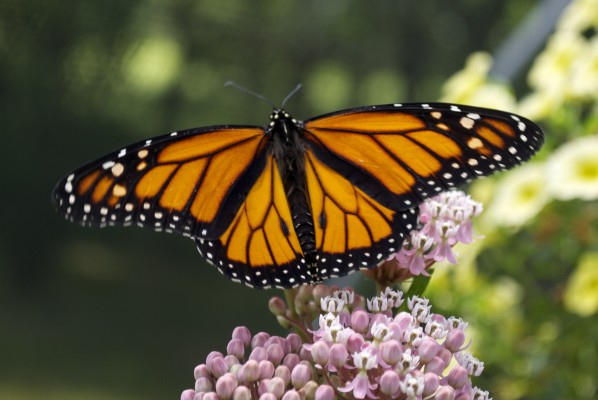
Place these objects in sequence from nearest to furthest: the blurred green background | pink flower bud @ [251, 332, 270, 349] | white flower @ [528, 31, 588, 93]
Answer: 1. pink flower bud @ [251, 332, 270, 349]
2. white flower @ [528, 31, 588, 93]
3. the blurred green background

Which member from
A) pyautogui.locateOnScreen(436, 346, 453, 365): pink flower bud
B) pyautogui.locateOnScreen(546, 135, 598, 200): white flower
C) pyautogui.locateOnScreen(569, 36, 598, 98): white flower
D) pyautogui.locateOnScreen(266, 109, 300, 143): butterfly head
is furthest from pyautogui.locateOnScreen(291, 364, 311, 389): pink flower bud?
pyautogui.locateOnScreen(569, 36, 598, 98): white flower

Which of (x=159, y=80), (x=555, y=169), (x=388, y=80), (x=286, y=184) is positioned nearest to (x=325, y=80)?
(x=388, y=80)

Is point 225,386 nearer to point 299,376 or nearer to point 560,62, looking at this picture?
point 299,376

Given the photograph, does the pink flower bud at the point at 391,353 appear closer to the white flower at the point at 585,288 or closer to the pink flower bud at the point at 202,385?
the pink flower bud at the point at 202,385

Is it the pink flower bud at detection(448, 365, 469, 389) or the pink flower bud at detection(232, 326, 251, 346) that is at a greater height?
the pink flower bud at detection(232, 326, 251, 346)

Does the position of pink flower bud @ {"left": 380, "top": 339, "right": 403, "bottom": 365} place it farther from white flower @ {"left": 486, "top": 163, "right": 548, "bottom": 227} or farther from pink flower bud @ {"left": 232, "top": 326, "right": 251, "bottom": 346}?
white flower @ {"left": 486, "top": 163, "right": 548, "bottom": 227}

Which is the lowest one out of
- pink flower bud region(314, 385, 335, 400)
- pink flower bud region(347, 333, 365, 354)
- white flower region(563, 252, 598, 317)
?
pink flower bud region(314, 385, 335, 400)

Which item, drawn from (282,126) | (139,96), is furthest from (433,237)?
(139,96)

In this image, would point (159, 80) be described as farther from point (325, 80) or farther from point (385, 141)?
point (385, 141)

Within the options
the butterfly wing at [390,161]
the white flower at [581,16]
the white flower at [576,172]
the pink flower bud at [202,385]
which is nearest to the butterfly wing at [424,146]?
the butterfly wing at [390,161]
